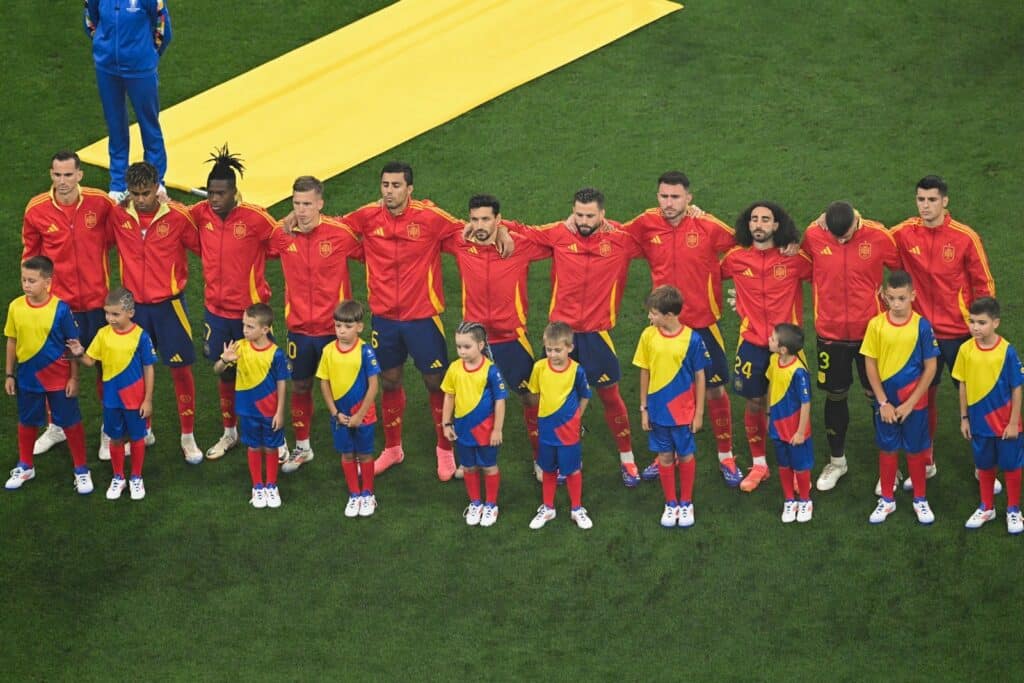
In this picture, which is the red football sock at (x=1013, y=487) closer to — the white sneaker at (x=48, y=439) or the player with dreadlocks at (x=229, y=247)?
the player with dreadlocks at (x=229, y=247)

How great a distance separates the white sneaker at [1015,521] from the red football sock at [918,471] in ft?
1.74

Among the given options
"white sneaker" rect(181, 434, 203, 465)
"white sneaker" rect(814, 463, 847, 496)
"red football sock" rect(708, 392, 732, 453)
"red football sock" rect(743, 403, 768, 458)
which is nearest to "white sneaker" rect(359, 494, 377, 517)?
"white sneaker" rect(181, 434, 203, 465)

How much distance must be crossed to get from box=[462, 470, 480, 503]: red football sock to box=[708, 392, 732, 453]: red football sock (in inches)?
62.4

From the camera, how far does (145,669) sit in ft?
33.2

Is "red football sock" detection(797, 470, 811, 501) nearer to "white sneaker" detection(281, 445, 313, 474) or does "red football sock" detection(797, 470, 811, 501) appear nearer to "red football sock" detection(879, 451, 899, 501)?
"red football sock" detection(879, 451, 899, 501)

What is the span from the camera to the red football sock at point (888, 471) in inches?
442

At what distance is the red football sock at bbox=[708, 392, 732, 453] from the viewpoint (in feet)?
38.6

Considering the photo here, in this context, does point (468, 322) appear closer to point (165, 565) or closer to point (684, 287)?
point (684, 287)

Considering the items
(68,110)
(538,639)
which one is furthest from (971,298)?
(68,110)

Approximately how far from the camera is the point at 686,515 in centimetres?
1130

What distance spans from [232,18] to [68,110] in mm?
2036

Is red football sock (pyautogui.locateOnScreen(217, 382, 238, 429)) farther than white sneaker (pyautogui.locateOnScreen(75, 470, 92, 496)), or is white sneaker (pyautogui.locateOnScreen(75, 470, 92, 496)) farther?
red football sock (pyautogui.locateOnScreen(217, 382, 238, 429))

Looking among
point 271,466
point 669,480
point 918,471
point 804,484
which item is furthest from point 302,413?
point 918,471

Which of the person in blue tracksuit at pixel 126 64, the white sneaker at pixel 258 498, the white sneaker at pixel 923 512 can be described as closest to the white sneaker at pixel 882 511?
the white sneaker at pixel 923 512
